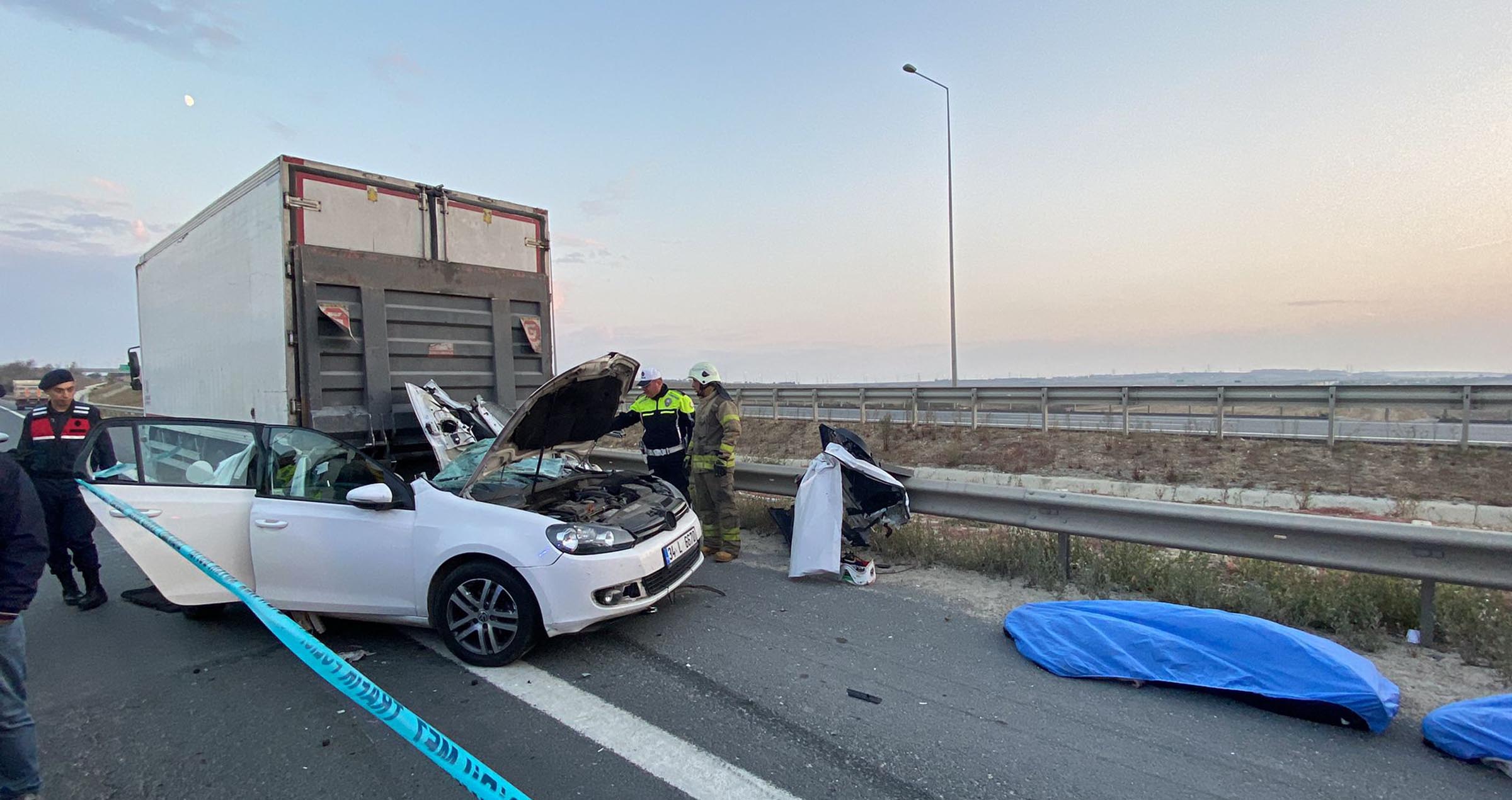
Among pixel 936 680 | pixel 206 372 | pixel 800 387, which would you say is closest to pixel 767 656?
pixel 936 680

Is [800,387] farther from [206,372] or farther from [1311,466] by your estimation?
[206,372]

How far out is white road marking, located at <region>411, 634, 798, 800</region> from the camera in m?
2.67

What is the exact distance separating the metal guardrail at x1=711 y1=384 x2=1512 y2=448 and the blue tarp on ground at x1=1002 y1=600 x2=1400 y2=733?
29.6ft

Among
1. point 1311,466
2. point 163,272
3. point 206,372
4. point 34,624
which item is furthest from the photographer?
point 1311,466

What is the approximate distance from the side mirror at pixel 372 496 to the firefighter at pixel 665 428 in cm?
252

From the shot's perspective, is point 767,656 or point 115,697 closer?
point 115,697

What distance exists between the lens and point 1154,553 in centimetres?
524

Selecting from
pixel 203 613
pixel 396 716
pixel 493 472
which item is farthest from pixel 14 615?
pixel 203 613

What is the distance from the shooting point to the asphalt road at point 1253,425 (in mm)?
9875

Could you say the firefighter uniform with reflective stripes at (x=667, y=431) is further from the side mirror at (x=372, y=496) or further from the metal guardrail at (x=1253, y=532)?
the side mirror at (x=372, y=496)

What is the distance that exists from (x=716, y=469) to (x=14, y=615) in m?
4.34

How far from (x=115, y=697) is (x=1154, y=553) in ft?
21.0

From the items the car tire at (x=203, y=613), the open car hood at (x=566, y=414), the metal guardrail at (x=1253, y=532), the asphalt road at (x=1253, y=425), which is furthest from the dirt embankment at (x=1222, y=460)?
the car tire at (x=203, y=613)

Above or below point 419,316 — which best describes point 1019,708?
below
